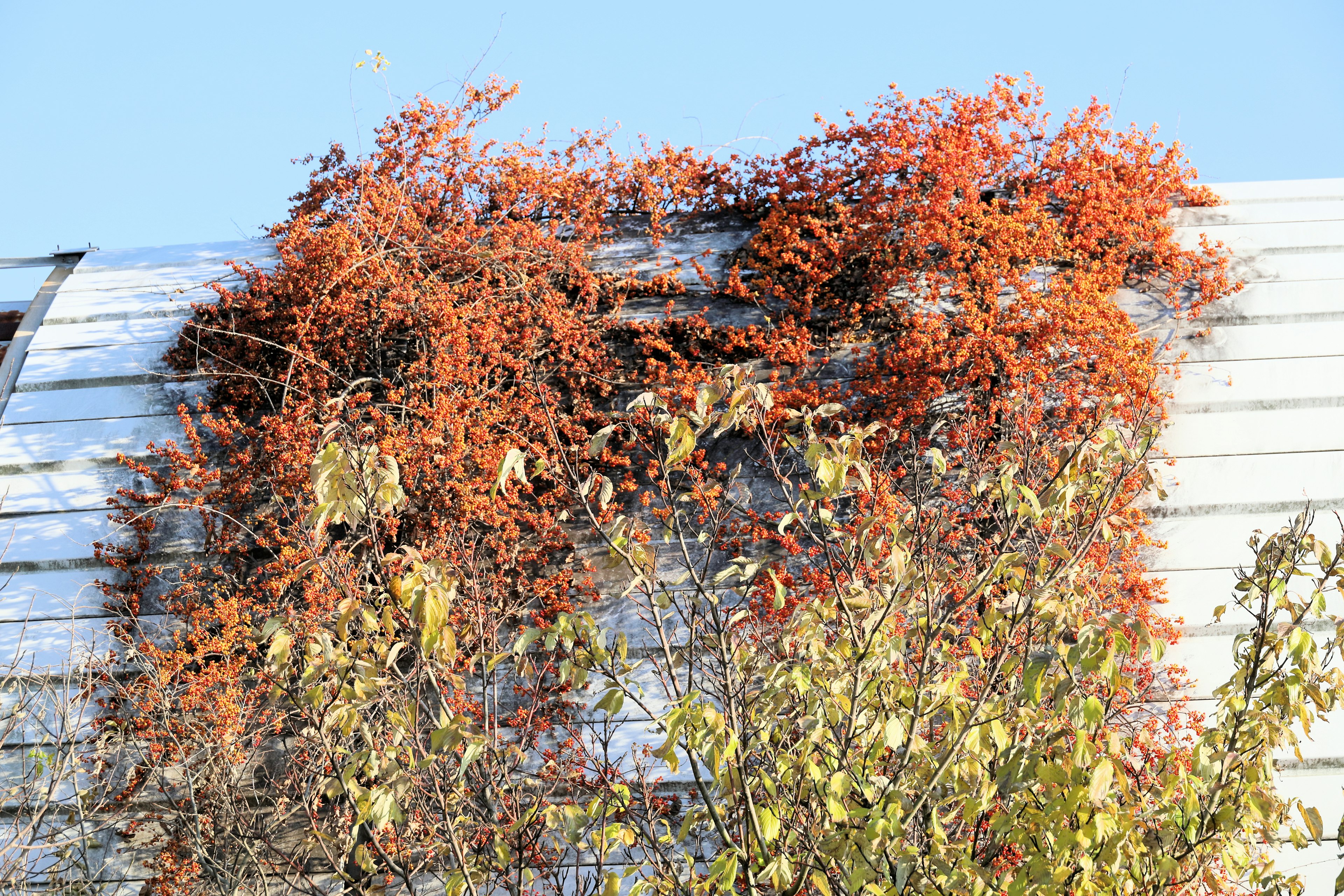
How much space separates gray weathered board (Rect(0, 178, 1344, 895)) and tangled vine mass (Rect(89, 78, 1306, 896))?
0.24 metres

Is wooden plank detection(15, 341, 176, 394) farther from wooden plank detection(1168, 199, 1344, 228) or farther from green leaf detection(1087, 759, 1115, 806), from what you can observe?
wooden plank detection(1168, 199, 1344, 228)

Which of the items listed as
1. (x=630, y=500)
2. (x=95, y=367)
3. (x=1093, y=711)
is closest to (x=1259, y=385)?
(x=630, y=500)

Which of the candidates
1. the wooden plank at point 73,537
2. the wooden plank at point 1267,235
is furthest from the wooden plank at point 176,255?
the wooden plank at point 1267,235

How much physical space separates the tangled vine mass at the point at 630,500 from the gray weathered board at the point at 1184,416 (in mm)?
238

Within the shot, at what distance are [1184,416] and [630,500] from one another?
372 cm

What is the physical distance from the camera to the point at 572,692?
5715 mm

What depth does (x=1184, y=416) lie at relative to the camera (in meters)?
6.71

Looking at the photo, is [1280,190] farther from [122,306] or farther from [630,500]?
[122,306]

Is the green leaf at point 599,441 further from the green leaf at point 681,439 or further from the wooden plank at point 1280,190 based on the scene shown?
the wooden plank at point 1280,190

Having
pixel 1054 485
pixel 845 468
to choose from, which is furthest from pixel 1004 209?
pixel 845 468

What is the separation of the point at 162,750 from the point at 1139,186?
7428mm

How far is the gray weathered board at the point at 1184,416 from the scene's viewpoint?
20.1 ft

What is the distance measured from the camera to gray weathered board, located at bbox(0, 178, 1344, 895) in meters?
6.14

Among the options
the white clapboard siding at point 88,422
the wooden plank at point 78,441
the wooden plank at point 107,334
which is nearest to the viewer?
the white clapboard siding at point 88,422
